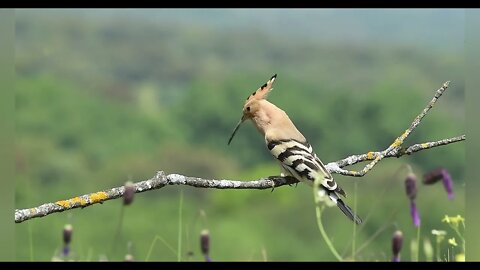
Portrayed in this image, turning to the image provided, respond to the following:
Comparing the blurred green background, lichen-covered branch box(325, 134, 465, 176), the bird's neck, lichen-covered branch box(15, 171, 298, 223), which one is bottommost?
lichen-covered branch box(15, 171, 298, 223)

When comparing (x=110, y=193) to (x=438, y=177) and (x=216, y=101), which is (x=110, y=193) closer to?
(x=438, y=177)

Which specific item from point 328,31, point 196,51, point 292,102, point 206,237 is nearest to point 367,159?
point 206,237

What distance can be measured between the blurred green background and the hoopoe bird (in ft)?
32.6

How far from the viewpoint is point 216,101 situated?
90.4 ft

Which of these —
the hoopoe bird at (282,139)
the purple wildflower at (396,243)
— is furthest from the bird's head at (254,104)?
the purple wildflower at (396,243)

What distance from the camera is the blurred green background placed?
18859 millimetres

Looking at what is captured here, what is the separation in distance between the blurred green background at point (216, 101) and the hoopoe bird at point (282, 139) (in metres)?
9.94

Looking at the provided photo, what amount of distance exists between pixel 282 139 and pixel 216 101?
25.0 m

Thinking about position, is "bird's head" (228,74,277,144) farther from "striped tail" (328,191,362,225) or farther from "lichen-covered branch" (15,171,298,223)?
"lichen-covered branch" (15,171,298,223)

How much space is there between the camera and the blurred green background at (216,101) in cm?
1886

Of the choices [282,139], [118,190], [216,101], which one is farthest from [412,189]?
[216,101]

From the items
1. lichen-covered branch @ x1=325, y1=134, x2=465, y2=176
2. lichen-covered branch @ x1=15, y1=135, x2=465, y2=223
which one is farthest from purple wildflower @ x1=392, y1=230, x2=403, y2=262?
lichen-covered branch @ x1=325, y1=134, x2=465, y2=176

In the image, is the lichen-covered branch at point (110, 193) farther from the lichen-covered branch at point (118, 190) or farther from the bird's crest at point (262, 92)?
the bird's crest at point (262, 92)
